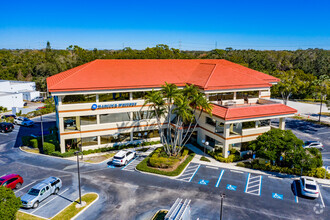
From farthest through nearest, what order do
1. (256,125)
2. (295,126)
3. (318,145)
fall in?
(295,126), (318,145), (256,125)

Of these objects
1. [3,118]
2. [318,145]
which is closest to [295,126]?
[318,145]

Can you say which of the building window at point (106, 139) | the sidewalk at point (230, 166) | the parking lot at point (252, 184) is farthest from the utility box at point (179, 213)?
the building window at point (106, 139)

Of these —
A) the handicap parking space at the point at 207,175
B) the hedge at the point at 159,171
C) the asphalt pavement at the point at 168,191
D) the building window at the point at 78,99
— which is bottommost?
the asphalt pavement at the point at 168,191

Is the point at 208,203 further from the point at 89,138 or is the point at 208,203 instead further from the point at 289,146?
the point at 89,138

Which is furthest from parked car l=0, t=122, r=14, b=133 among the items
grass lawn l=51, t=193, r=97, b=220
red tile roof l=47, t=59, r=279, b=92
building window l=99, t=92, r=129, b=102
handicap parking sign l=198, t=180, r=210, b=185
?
handicap parking sign l=198, t=180, r=210, b=185

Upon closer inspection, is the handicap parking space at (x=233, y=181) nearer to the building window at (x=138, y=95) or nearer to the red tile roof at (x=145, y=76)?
the red tile roof at (x=145, y=76)

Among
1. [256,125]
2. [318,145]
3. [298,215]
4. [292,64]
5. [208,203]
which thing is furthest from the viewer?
[292,64]

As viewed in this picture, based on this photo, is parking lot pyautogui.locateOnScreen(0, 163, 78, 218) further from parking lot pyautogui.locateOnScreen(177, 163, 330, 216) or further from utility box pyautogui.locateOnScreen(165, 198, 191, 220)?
parking lot pyautogui.locateOnScreen(177, 163, 330, 216)
